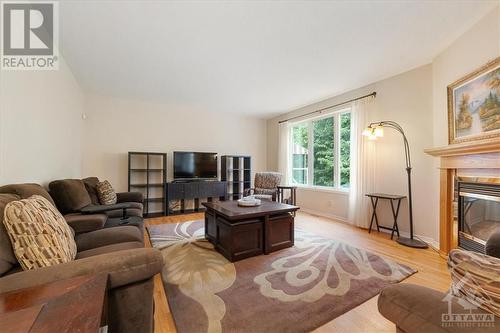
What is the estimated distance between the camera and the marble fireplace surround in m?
1.96

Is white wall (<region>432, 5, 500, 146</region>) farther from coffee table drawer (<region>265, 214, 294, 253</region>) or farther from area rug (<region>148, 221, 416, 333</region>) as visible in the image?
coffee table drawer (<region>265, 214, 294, 253</region>)

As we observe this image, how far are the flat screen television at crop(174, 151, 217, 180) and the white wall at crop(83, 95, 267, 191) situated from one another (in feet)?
1.00

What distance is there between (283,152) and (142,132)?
3.48 m

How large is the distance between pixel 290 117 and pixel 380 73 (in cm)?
250

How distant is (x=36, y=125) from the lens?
2.03 meters

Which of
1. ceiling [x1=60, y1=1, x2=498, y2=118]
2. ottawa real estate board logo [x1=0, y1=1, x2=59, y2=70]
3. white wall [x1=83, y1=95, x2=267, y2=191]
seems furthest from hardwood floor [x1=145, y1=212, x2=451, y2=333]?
ceiling [x1=60, y1=1, x2=498, y2=118]

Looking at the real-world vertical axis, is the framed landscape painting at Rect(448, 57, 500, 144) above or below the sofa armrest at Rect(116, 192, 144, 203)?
above

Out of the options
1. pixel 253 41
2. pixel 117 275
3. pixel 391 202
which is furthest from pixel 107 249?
pixel 391 202

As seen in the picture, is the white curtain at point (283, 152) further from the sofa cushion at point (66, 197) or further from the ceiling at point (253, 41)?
the sofa cushion at point (66, 197)

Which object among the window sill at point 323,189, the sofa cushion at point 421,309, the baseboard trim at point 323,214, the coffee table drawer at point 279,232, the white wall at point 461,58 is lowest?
the baseboard trim at point 323,214

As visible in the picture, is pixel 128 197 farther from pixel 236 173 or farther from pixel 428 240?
pixel 428 240

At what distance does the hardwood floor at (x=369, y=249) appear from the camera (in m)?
1.48

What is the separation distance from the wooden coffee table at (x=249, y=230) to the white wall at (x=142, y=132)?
278cm

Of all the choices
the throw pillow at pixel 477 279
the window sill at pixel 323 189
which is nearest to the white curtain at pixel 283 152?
the window sill at pixel 323 189
